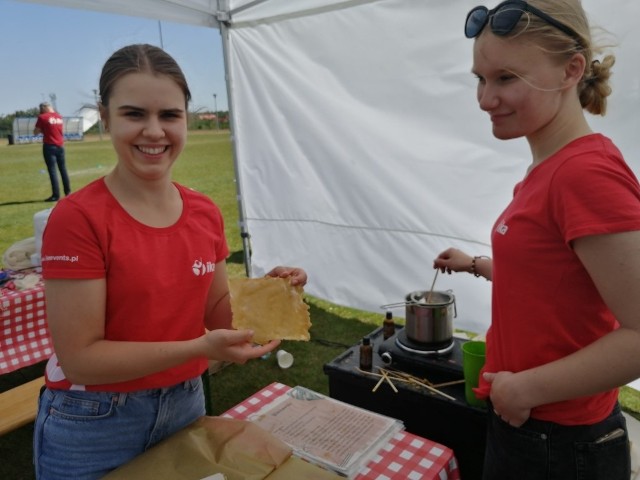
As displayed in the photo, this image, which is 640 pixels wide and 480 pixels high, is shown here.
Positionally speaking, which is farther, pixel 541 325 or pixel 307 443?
pixel 307 443

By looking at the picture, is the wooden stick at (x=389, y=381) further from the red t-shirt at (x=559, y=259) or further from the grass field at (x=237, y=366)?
the grass field at (x=237, y=366)

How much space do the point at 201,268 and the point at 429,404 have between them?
137cm

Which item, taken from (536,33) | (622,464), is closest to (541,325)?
(622,464)

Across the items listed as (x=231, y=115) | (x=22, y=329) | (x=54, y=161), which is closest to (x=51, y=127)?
(x=54, y=161)

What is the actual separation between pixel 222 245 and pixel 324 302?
3.96m

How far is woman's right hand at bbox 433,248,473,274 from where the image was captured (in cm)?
197

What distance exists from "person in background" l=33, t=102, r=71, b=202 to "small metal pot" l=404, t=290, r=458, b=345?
387 inches

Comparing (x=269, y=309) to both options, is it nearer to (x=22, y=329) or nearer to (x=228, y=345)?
(x=228, y=345)

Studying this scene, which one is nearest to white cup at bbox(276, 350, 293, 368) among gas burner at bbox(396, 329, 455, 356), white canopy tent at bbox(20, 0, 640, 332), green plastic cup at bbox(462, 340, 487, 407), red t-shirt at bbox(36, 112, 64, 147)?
white canopy tent at bbox(20, 0, 640, 332)

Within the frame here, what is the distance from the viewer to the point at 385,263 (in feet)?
15.2

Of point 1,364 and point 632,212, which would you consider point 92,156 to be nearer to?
point 1,364

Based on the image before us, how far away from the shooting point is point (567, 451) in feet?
4.33

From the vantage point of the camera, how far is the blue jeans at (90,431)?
4.40ft

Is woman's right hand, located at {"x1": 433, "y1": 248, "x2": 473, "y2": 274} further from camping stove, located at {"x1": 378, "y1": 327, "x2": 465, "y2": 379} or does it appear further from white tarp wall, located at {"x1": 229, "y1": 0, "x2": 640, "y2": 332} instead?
white tarp wall, located at {"x1": 229, "y1": 0, "x2": 640, "y2": 332}
